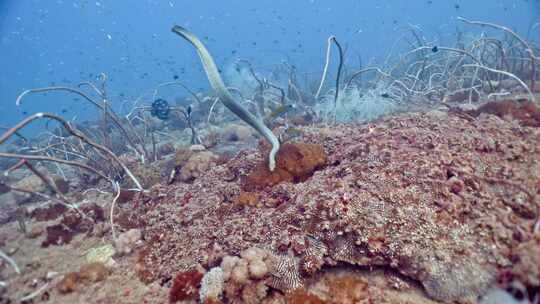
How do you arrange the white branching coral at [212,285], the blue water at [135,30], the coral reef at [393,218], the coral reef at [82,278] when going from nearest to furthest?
the coral reef at [393,218] → the white branching coral at [212,285] → the coral reef at [82,278] → the blue water at [135,30]

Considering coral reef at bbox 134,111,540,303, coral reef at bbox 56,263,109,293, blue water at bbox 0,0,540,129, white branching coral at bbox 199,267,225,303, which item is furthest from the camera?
blue water at bbox 0,0,540,129

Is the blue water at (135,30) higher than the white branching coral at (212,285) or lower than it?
lower

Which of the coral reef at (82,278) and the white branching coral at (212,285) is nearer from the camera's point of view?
the white branching coral at (212,285)

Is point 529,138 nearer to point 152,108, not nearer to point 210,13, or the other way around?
point 152,108

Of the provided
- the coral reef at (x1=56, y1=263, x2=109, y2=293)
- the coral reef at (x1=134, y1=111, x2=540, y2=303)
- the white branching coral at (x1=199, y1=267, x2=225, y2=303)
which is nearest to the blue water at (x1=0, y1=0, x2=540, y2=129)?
the coral reef at (x1=134, y1=111, x2=540, y2=303)

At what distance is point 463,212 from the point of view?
281 centimetres

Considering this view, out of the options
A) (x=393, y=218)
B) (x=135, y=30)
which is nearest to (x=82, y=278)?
(x=393, y=218)

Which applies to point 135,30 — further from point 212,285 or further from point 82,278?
point 212,285

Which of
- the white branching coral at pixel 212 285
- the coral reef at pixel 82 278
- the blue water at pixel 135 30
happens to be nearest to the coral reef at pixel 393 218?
the white branching coral at pixel 212 285

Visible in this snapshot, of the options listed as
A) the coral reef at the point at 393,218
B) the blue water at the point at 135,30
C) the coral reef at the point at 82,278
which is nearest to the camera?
the coral reef at the point at 393,218

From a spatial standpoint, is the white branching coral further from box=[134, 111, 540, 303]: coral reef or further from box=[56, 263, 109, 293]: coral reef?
box=[56, 263, 109, 293]: coral reef

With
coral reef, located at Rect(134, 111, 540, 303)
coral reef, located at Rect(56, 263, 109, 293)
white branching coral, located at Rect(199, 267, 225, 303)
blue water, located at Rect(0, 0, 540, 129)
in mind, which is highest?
coral reef, located at Rect(134, 111, 540, 303)

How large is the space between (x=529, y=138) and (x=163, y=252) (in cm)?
499

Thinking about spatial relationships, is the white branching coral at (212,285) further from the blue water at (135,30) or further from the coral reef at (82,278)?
the blue water at (135,30)
